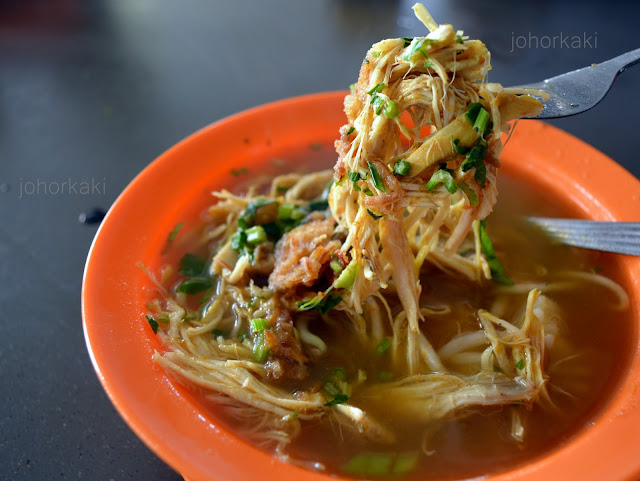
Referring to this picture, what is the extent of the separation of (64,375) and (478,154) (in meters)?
1.69

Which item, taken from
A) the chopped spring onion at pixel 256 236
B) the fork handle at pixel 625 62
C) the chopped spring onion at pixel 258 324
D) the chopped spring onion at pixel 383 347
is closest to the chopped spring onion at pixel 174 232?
the chopped spring onion at pixel 256 236

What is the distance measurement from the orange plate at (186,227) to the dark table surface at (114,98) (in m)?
0.36

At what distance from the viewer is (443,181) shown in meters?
1.57

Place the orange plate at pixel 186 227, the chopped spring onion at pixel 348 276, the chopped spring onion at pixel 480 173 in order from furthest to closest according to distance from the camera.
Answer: the chopped spring onion at pixel 348 276, the chopped spring onion at pixel 480 173, the orange plate at pixel 186 227

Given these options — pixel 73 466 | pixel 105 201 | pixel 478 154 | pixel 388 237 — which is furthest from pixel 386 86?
pixel 105 201

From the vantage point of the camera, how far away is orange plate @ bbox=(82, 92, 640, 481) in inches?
58.7

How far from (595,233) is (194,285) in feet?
5.18

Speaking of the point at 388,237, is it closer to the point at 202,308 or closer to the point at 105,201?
the point at 202,308

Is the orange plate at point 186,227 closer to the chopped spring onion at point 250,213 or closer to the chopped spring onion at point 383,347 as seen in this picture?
the chopped spring onion at point 250,213

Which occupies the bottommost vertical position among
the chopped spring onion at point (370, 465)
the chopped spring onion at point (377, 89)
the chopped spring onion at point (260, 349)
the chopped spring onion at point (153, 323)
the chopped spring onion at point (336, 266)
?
the chopped spring onion at point (370, 465)

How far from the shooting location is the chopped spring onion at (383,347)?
193 centimetres

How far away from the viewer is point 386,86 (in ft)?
5.25

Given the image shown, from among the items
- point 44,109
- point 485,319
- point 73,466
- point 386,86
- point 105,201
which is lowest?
point 73,466

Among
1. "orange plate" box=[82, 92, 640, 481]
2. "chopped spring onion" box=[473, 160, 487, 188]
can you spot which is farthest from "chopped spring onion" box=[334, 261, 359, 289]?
"orange plate" box=[82, 92, 640, 481]
